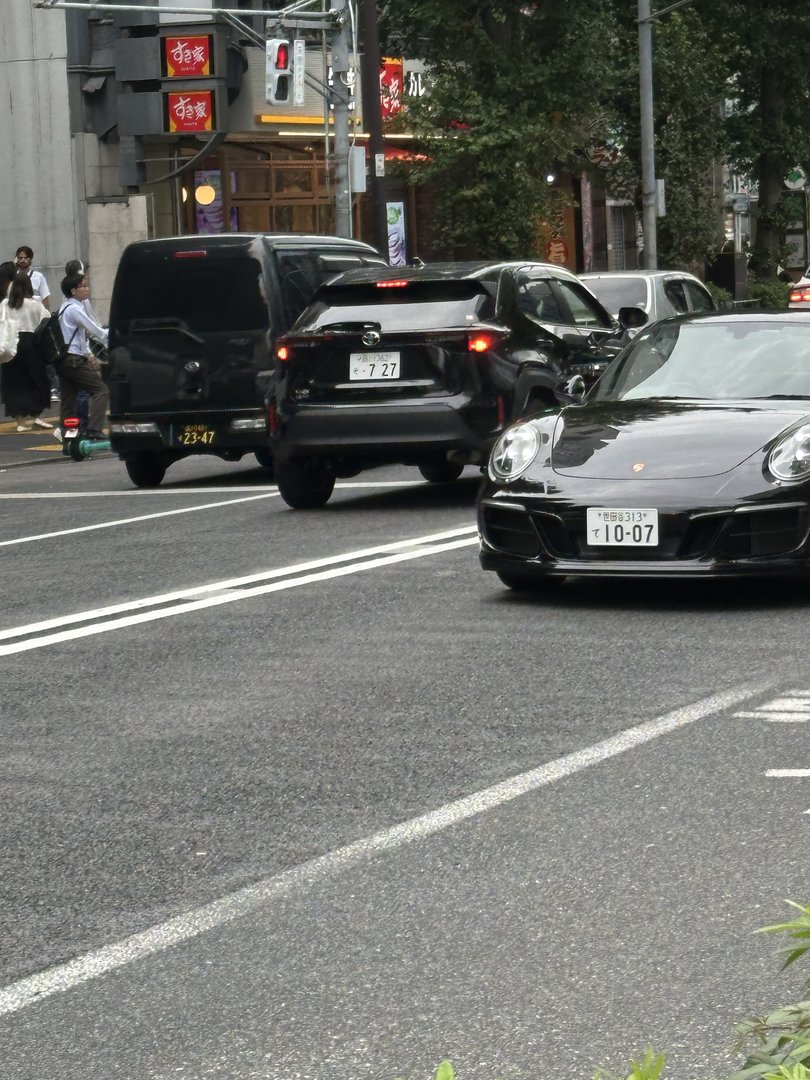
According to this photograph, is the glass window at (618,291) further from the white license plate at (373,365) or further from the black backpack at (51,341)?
the white license plate at (373,365)

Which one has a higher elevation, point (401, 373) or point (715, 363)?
point (715, 363)

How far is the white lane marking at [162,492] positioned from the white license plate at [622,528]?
6.68 m

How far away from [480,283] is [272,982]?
33.7 feet

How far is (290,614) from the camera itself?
9578 mm

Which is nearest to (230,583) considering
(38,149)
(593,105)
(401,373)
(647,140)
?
(401,373)

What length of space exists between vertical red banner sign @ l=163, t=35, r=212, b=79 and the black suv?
20.7 m

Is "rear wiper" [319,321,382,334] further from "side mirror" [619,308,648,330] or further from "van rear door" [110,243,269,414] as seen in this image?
"van rear door" [110,243,269,414]

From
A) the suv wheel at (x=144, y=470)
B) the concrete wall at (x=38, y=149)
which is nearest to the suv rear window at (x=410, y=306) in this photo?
the suv wheel at (x=144, y=470)

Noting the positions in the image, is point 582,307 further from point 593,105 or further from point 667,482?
point 593,105

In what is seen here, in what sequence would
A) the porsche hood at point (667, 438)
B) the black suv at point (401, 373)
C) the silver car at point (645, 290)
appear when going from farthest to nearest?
the silver car at point (645, 290), the black suv at point (401, 373), the porsche hood at point (667, 438)

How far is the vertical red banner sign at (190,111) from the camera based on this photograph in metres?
34.5

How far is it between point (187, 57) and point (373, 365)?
855 inches

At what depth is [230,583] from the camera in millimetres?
10703

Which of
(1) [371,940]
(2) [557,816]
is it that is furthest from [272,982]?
(2) [557,816]
